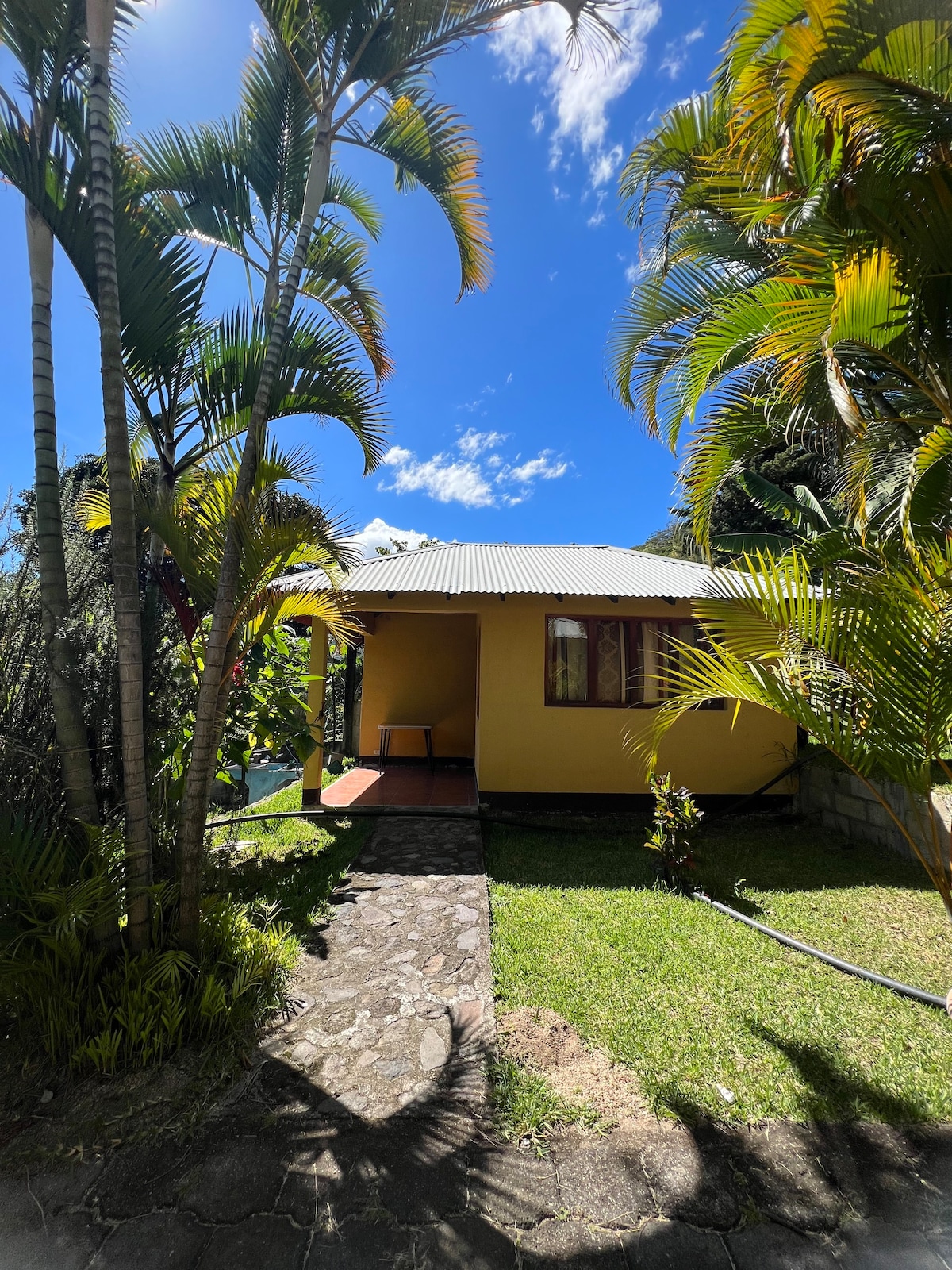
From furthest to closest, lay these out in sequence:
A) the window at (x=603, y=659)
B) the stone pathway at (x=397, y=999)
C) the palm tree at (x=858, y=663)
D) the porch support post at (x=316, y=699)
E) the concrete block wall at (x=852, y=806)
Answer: the window at (x=603, y=659), the porch support post at (x=316, y=699), the concrete block wall at (x=852, y=806), the stone pathway at (x=397, y=999), the palm tree at (x=858, y=663)

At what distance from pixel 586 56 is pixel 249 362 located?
2607 millimetres

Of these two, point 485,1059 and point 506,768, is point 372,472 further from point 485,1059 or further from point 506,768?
point 506,768

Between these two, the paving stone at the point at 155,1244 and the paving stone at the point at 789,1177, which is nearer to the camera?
the paving stone at the point at 155,1244

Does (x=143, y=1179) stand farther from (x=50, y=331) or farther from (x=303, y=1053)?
(x=50, y=331)

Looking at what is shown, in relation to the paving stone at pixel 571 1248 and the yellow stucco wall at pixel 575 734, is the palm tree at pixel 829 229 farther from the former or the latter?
the yellow stucco wall at pixel 575 734

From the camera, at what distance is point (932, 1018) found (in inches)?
121

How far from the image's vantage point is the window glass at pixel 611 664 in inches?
306

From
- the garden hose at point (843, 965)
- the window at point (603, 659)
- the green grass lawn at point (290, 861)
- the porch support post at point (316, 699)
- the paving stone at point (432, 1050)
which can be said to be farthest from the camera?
the window at point (603, 659)

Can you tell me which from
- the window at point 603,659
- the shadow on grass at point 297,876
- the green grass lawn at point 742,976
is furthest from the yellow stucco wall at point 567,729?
the shadow on grass at point 297,876

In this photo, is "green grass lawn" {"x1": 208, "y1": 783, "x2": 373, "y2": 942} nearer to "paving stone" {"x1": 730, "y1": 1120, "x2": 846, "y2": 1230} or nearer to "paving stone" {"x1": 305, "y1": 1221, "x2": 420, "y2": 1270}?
"paving stone" {"x1": 305, "y1": 1221, "x2": 420, "y2": 1270}

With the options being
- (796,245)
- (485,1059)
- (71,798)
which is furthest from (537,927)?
(796,245)

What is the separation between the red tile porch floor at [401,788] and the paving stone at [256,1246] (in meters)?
5.74

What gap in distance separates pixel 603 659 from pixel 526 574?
5.69ft

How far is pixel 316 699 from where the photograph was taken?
7.40 metres
